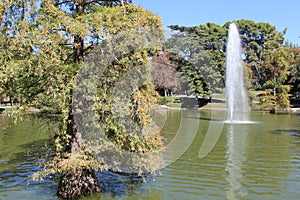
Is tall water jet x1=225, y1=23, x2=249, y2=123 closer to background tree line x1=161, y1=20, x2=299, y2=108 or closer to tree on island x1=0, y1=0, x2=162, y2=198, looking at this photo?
background tree line x1=161, y1=20, x2=299, y2=108

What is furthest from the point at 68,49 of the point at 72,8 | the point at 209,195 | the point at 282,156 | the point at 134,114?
the point at 282,156

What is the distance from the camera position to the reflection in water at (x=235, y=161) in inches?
366

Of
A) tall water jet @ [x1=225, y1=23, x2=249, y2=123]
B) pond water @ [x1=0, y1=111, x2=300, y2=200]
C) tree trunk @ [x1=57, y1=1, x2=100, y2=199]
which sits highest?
tall water jet @ [x1=225, y1=23, x2=249, y2=123]

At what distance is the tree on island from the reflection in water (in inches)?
100

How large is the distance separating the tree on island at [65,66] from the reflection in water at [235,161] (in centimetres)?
255

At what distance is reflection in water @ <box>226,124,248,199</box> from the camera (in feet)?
30.5

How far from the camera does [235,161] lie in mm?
12977

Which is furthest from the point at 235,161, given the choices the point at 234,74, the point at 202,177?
the point at 234,74

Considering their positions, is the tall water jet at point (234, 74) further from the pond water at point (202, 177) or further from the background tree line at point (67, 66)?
the background tree line at point (67, 66)

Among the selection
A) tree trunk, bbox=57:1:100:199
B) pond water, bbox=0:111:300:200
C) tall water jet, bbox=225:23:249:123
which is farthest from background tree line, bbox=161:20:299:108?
tree trunk, bbox=57:1:100:199

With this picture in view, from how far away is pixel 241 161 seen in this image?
42.5ft

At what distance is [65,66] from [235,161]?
7.66 metres

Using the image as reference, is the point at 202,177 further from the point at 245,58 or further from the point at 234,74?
the point at 245,58

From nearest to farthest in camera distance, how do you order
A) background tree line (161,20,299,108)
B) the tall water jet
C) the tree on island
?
the tree on island < the tall water jet < background tree line (161,20,299,108)
